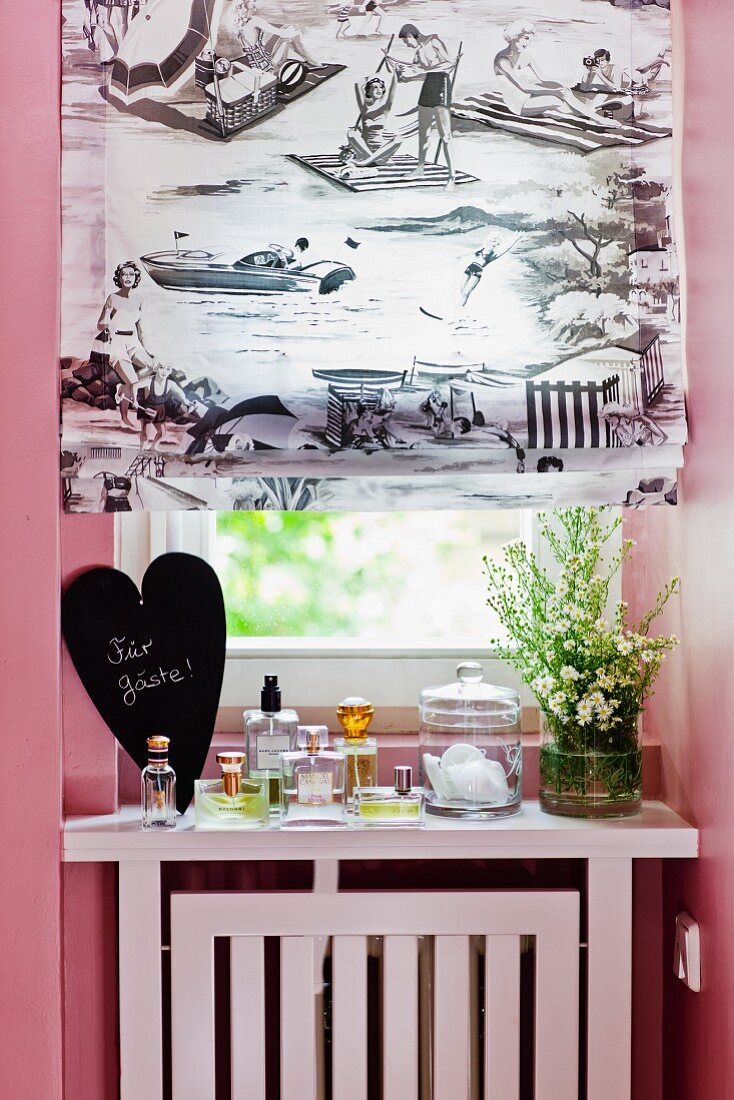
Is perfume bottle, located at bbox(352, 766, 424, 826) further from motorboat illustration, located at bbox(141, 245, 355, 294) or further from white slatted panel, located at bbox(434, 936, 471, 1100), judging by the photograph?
motorboat illustration, located at bbox(141, 245, 355, 294)

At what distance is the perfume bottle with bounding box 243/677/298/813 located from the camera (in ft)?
4.60

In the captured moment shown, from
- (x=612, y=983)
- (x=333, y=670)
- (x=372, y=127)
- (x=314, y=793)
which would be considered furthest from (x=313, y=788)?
(x=372, y=127)

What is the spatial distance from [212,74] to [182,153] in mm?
116

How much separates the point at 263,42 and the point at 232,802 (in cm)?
101

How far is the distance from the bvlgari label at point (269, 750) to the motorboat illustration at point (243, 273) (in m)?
0.60

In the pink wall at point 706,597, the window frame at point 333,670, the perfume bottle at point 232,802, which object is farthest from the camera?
the window frame at point 333,670

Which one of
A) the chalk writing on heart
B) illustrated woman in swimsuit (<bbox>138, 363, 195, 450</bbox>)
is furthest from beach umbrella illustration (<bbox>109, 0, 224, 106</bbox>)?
the chalk writing on heart

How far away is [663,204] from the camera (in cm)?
141

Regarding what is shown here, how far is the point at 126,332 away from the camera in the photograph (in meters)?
1.38

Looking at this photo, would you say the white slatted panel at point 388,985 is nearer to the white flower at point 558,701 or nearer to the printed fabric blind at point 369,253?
the white flower at point 558,701

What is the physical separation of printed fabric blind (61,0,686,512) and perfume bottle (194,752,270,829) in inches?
13.7

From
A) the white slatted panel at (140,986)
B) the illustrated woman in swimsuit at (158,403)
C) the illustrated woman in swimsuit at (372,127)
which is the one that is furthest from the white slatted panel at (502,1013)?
the illustrated woman in swimsuit at (372,127)

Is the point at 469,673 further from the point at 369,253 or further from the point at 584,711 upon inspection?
the point at 369,253

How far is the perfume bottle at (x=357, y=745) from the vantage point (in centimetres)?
141
